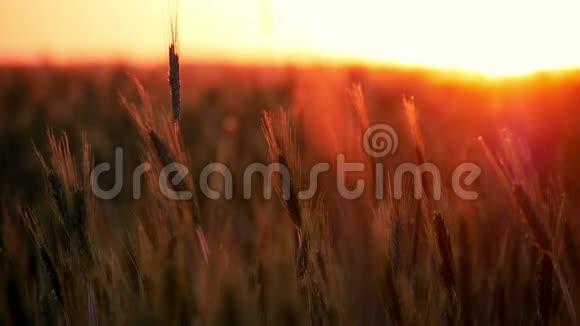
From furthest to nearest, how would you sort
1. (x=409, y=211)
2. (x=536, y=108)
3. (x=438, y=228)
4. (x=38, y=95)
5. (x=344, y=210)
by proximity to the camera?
1. (x=38, y=95)
2. (x=536, y=108)
3. (x=344, y=210)
4. (x=409, y=211)
5. (x=438, y=228)

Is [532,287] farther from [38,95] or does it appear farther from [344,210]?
[38,95]

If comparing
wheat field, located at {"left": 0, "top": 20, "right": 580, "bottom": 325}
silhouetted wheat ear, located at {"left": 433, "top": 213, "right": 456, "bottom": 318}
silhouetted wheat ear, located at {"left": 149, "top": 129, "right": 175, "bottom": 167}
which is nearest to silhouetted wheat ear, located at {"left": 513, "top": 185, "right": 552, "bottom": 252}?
wheat field, located at {"left": 0, "top": 20, "right": 580, "bottom": 325}

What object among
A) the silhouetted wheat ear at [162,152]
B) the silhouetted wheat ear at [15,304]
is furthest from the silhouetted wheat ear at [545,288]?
the silhouetted wheat ear at [15,304]

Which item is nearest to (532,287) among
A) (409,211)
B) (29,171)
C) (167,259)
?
(409,211)

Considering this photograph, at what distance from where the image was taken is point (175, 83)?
4.16 feet

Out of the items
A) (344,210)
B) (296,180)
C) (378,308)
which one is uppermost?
(296,180)

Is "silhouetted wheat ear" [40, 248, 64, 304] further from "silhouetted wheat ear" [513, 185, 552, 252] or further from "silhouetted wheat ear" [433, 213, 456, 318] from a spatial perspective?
"silhouetted wheat ear" [513, 185, 552, 252]

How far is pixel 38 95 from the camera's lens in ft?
14.5

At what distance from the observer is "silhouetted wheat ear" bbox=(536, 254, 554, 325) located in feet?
3.54

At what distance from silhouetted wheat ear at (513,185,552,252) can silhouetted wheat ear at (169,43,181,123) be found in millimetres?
597

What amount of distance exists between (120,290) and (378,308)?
0.45 meters

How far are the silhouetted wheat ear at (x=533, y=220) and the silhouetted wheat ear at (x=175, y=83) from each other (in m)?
0.60

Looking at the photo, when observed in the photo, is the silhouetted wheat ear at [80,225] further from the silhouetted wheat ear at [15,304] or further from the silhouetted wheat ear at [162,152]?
the silhouetted wheat ear at [15,304]

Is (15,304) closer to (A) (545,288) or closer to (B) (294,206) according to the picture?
(B) (294,206)
